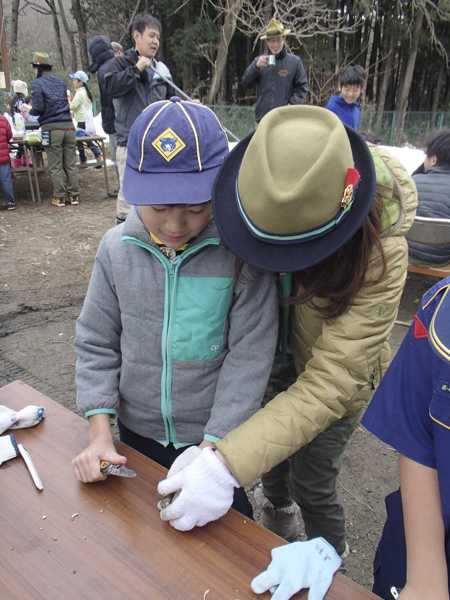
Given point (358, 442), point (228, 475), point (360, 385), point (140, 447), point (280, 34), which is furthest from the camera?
point (280, 34)

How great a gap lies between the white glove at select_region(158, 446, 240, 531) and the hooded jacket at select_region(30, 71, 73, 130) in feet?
22.2

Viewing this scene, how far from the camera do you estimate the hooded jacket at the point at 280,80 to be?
6086 millimetres

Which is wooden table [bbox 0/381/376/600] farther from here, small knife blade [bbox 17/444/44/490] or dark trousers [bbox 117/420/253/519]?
dark trousers [bbox 117/420/253/519]

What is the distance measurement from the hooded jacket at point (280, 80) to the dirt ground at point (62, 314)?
283 cm

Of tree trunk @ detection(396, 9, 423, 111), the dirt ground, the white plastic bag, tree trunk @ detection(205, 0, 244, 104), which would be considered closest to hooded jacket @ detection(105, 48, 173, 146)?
the dirt ground

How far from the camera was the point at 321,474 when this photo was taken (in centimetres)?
144

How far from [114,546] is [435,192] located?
11.3ft

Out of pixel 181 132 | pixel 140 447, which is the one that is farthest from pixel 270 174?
pixel 140 447

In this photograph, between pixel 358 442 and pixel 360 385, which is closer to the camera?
pixel 360 385

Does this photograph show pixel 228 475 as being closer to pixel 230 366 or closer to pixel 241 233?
pixel 230 366

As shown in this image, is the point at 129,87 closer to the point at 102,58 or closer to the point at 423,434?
the point at 102,58

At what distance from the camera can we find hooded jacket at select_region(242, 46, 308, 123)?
609 centimetres

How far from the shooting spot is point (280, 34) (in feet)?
18.8

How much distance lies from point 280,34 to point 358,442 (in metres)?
5.39
